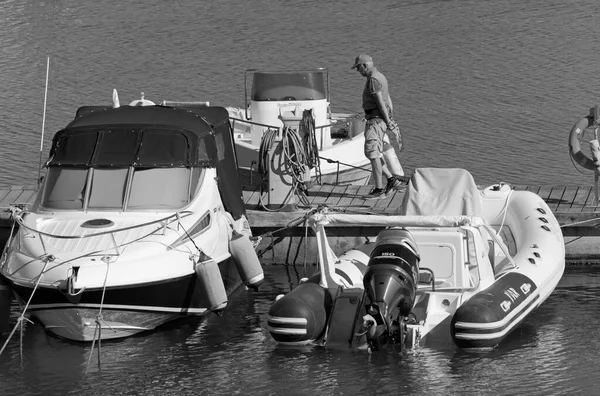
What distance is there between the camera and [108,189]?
13375 mm

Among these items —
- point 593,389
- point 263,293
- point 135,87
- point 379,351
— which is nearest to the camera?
point 593,389

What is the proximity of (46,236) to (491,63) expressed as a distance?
63.3 ft

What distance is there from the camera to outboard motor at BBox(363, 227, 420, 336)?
11.4 m

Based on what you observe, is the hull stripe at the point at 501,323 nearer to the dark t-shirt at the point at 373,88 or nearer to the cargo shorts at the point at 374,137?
the cargo shorts at the point at 374,137

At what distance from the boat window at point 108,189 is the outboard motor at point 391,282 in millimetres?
3205

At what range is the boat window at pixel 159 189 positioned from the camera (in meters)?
13.3

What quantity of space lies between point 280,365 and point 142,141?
347 cm

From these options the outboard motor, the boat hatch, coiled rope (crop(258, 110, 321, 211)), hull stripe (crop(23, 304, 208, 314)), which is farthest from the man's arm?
hull stripe (crop(23, 304, 208, 314))

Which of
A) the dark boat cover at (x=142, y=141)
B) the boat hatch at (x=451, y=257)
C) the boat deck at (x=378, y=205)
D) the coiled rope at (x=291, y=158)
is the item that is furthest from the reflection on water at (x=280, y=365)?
the coiled rope at (x=291, y=158)

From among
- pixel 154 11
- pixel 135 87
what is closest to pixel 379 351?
pixel 135 87

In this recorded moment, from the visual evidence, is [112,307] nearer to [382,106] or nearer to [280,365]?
[280,365]

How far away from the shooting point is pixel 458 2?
123 feet

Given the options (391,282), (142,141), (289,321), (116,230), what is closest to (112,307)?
(116,230)

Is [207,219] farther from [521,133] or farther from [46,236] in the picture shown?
[521,133]
